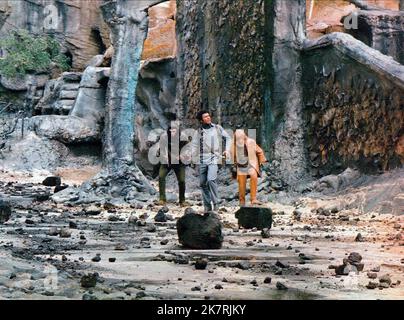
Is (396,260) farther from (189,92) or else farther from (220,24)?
(189,92)

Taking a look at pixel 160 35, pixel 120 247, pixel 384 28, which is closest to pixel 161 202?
pixel 120 247

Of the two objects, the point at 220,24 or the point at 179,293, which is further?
the point at 220,24

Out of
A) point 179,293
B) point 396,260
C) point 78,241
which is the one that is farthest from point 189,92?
point 179,293

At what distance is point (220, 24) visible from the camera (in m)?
15.6

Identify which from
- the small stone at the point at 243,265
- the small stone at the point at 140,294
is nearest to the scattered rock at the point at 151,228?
the small stone at the point at 243,265

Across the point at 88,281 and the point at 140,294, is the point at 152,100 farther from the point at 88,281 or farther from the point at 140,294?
the point at 140,294

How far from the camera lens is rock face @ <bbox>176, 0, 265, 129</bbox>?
14.1 m

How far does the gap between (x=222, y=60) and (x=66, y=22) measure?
46.7ft

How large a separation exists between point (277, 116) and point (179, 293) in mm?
9389

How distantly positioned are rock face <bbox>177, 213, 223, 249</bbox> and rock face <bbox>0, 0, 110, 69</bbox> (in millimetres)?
22310

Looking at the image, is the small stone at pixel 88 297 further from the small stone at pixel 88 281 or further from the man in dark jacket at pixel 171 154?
the man in dark jacket at pixel 171 154

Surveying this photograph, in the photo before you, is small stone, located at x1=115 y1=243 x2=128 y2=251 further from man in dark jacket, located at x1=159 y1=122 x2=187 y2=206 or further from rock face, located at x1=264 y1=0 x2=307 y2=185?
rock face, located at x1=264 y1=0 x2=307 y2=185

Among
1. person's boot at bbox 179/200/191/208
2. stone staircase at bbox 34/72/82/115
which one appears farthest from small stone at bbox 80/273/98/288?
stone staircase at bbox 34/72/82/115
